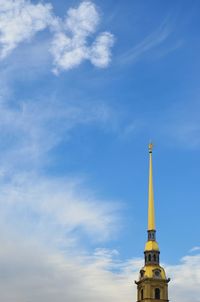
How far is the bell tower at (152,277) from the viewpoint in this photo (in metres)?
136

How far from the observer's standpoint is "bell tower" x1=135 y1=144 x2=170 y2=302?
136 meters

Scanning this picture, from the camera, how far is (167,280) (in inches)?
5418

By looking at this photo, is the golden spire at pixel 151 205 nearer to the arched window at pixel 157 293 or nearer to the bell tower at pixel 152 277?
the bell tower at pixel 152 277

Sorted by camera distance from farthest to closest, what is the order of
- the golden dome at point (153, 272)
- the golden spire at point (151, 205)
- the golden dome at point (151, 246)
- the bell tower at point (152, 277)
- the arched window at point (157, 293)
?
the golden spire at point (151, 205) → the golden dome at point (151, 246) → the golden dome at point (153, 272) → the arched window at point (157, 293) → the bell tower at point (152, 277)

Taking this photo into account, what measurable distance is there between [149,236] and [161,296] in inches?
446

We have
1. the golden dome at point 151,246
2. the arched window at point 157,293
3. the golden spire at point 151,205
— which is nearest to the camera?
the arched window at point 157,293

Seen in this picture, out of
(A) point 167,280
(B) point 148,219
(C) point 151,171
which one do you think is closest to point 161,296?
(A) point 167,280

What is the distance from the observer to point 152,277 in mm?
136625

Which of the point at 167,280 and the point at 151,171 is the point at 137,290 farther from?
the point at 151,171

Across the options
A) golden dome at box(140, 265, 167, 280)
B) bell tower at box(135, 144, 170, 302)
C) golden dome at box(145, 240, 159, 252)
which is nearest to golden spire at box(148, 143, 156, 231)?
bell tower at box(135, 144, 170, 302)

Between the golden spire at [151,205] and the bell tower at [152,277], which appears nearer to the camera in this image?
the bell tower at [152,277]

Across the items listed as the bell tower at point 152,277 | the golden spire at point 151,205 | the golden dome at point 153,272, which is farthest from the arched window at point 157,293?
the golden spire at point 151,205

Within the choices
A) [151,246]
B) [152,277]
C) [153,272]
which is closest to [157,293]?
[152,277]

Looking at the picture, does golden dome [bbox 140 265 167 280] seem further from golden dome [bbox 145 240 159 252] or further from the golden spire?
the golden spire
